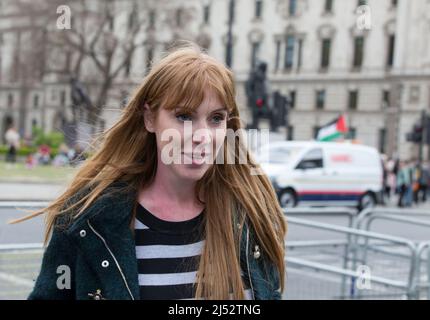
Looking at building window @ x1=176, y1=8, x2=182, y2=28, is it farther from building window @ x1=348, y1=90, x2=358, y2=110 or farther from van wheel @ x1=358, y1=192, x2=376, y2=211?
van wheel @ x1=358, y1=192, x2=376, y2=211

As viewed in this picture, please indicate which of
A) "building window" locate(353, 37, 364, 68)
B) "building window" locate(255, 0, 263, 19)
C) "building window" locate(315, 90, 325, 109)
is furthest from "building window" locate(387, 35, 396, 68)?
"building window" locate(255, 0, 263, 19)

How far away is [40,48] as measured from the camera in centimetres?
3347

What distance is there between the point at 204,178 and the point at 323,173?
52.9 feet

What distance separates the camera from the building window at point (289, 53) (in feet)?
170

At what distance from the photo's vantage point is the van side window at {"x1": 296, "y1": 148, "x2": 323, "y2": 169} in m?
17.4

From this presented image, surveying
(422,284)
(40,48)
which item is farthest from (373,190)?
(40,48)

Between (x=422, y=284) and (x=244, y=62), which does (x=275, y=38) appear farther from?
(x=422, y=284)

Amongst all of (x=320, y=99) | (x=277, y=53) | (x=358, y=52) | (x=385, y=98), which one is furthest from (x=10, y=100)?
(x=385, y=98)

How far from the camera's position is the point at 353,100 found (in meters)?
51.2

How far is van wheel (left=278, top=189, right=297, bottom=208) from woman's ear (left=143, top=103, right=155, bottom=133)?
1543cm

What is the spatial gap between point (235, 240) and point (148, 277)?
0.80 ft

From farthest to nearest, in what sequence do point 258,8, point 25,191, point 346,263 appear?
point 258,8 < point 25,191 < point 346,263

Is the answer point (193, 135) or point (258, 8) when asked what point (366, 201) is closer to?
point (193, 135)

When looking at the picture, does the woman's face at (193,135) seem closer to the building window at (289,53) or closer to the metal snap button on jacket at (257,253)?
the metal snap button on jacket at (257,253)
